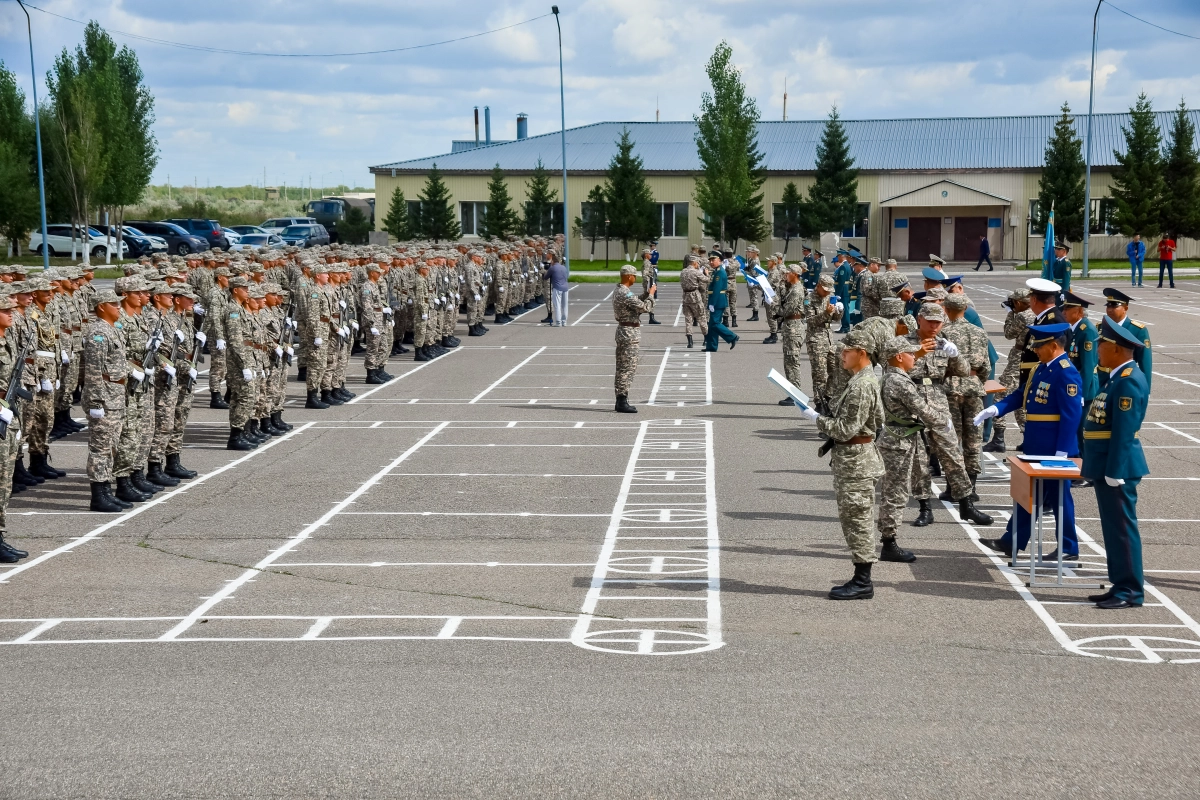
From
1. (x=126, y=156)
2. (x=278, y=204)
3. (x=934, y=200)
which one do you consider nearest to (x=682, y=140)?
(x=934, y=200)

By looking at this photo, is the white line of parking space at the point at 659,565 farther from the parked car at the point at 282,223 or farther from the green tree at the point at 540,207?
the parked car at the point at 282,223

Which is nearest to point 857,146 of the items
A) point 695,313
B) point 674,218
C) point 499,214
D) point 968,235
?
point 968,235

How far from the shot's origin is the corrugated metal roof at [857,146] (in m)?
69.0

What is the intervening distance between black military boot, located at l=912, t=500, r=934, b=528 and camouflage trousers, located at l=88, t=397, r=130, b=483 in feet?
26.3

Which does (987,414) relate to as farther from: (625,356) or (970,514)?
(625,356)

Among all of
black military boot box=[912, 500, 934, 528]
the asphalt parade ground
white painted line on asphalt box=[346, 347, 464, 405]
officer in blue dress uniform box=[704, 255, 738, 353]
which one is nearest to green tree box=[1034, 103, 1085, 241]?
officer in blue dress uniform box=[704, 255, 738, 353]

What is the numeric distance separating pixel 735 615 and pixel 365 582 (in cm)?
303

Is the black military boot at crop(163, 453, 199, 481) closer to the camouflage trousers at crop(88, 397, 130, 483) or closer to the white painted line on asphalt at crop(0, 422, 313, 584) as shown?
the white painted line on asphalt at crop(0, 422, 313, 584)

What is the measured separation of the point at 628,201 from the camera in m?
64.3

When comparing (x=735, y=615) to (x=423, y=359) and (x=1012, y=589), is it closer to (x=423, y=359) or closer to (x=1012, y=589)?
(x=1012, y=589)

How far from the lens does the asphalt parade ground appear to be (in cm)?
675

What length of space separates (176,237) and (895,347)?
59.4 metres

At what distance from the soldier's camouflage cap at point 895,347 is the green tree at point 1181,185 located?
54.6 m

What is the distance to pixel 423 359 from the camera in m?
28.2
